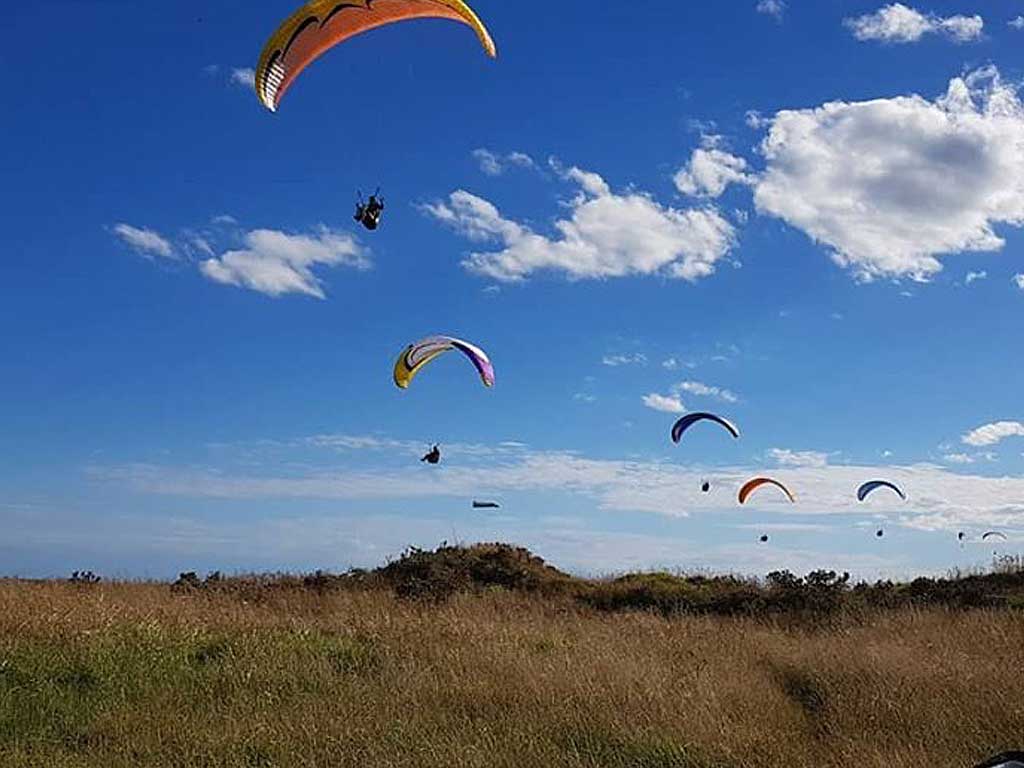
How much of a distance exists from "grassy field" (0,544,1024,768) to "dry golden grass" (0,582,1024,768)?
3cm

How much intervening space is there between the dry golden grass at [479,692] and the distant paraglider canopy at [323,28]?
20.9ft

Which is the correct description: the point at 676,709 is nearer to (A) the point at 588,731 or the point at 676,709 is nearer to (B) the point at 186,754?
(A) the point at 588,731

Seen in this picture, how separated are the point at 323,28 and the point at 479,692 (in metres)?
7.13

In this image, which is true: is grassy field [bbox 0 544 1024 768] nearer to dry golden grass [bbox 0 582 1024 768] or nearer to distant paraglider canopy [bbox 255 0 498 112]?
dry golden grass [bbox 0 582 1024 768]

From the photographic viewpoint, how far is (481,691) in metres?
10.9

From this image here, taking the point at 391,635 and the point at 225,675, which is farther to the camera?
the point at 391,635

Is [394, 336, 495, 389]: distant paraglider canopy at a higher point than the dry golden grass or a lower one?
higher

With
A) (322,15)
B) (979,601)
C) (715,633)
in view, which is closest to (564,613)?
(715,633)

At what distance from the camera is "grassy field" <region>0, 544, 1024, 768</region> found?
904 centimetres

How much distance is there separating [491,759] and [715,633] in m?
8.21

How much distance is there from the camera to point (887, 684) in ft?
37.1

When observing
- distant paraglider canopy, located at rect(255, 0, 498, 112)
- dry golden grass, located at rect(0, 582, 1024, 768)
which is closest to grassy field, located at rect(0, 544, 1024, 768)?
dry golden grass, located at rect(0, 582, 1024, 768)

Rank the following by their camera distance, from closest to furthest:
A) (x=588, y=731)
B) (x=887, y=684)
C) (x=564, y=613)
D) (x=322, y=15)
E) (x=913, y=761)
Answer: (x=913, y=761) < (x=588, y=731) < (x=322, y=15) < (x=887, y=684) < (x=564, y=613)

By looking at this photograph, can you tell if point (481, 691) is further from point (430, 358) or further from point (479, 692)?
point (430, 358)
